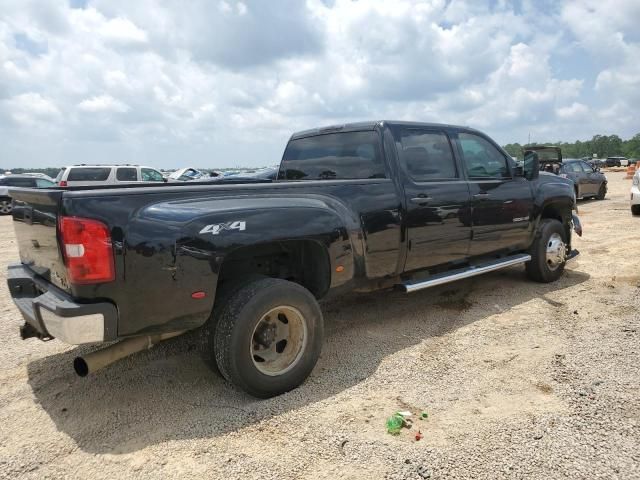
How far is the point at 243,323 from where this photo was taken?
299 centimetres

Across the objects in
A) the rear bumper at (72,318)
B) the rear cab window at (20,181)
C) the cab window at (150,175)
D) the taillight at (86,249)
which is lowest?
the rear bumper at (72,318)

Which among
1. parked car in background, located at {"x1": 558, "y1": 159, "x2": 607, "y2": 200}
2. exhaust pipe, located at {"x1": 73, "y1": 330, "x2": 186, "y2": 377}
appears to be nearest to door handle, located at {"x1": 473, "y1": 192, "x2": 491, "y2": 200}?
exhaust pipe, located at {"x1": 73, "y1": 330, "x2": 186, "y2": 377}

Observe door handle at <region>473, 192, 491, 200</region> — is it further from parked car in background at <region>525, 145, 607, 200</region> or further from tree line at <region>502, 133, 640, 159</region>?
tree line at <region>502, 133, 640, 159</region>

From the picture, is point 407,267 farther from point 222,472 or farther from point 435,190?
point 222,472

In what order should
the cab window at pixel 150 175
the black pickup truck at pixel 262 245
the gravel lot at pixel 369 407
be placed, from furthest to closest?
the cab window at pixel 150 175, the black pickup truck at pixel 262 245, the gravel lot at pixel 369 407

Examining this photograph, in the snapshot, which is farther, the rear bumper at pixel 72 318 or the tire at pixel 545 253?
the tire at pixel 545 253

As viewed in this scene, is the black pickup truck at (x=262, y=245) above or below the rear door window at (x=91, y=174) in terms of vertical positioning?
below

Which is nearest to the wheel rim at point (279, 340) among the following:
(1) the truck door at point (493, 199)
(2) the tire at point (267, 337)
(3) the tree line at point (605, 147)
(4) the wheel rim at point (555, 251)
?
(2) the tire at point (267, 337)

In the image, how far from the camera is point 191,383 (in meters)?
3.48

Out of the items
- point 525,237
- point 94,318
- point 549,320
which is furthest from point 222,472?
point 525,237

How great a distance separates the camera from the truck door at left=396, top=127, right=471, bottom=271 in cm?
421

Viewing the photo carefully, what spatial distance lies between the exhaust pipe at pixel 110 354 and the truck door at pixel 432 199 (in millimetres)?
2200

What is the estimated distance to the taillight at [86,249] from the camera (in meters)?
2.56

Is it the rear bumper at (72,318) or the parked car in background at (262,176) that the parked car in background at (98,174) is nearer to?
the parked car in background at (262,176)
